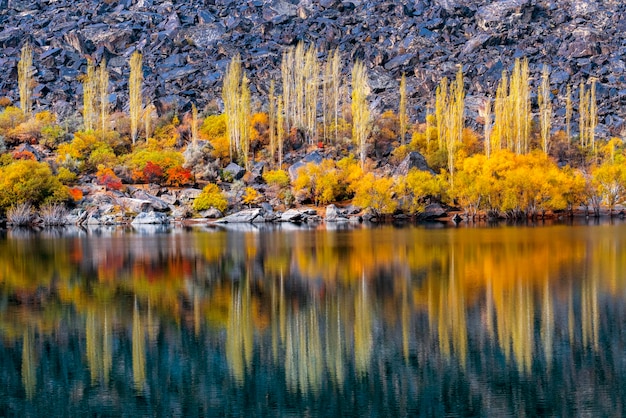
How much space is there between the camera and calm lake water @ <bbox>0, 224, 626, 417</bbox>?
1238cm

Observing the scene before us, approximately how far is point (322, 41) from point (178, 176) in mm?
56388

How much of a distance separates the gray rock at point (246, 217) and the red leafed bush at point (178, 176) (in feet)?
26.6

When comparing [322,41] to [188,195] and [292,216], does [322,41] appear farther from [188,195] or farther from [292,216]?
[292,216]

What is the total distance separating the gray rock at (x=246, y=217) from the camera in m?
66.9

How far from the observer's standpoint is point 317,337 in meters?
16.3

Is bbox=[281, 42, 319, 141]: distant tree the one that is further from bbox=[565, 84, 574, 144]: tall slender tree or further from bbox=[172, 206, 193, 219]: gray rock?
bbox=[565, 84, 574, 144]: tall slender tree

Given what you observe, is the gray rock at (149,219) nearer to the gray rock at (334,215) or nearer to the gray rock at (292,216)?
the gray rock at (292,216)

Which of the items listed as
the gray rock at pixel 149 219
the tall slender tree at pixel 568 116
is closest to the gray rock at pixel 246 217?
the gray rock at pixel 149 219

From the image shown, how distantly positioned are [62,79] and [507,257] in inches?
3733

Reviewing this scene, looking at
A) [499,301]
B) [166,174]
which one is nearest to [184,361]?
[499,301]

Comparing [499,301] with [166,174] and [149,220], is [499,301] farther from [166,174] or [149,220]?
[166,174]

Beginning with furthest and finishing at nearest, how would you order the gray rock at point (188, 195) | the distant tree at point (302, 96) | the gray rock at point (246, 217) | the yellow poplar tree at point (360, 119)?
1. the distant tree at point (302, 96)
2. the yellow poplar tree at point (360, 119)
3. the gray rock at point (188, 195)
4. the gray rock at point (246, 217)

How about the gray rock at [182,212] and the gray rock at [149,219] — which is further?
the gray rock at [182,212]

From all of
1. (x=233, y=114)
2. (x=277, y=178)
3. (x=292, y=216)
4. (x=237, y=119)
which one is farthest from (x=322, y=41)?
(x=292, y=216)
